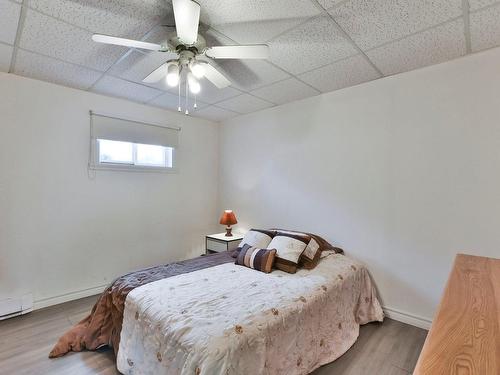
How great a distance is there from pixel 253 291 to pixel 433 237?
1703 mm

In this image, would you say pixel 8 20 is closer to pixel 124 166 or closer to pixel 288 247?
pixel 124 166

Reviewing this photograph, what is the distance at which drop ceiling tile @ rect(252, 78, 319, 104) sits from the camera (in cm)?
276

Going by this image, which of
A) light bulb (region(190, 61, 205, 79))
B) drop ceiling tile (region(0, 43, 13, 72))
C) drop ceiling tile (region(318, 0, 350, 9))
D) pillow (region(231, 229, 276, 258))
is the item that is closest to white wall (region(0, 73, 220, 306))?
drop ceiling tile (region(0, 43, 13, 72))

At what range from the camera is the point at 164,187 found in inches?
145

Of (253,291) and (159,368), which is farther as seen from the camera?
(253,291)

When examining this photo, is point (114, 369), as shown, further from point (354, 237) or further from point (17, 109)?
point (17, 109)

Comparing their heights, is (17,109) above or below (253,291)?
above

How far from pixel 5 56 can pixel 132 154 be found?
4.98ft

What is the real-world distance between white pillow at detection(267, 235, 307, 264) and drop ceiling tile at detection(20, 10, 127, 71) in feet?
7.29

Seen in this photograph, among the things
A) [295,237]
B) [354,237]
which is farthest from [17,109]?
[354,237]

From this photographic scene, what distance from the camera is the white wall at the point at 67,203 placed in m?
2.57

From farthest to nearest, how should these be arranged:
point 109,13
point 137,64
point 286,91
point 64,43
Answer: point 286,91, point 137,64, point 64,43, point 109,13

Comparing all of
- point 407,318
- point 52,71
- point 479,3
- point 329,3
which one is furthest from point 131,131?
point 407,318

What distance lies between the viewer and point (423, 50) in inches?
81.4
